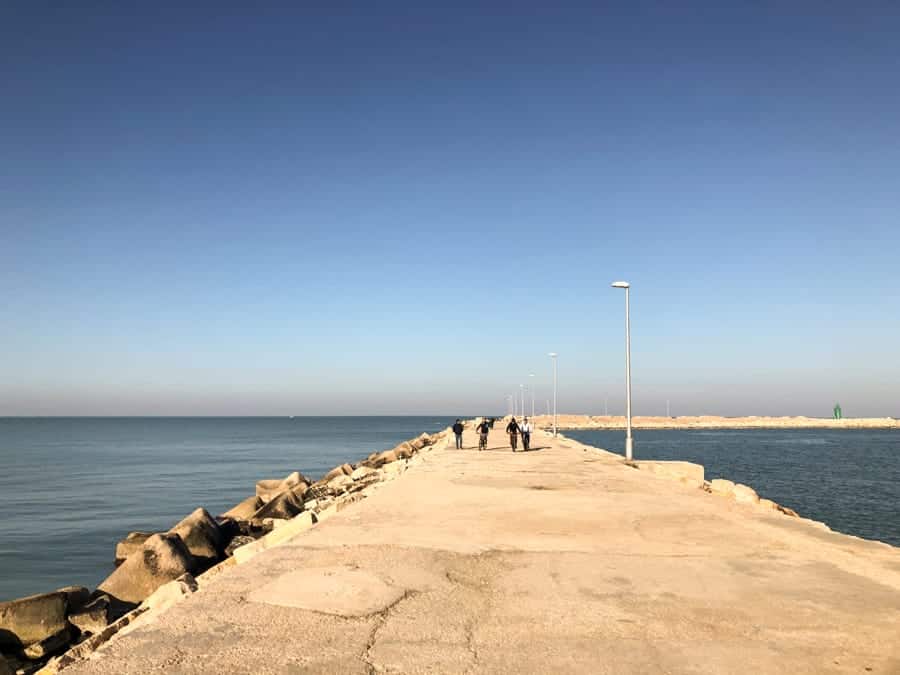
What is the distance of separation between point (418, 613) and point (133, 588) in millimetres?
7854

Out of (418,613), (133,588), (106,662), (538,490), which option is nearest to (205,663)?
(106,662)

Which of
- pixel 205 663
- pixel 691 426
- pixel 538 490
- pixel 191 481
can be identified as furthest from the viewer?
pixel 691 426

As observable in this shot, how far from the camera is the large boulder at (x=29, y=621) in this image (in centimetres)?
898

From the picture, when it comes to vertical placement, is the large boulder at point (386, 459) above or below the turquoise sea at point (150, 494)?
above

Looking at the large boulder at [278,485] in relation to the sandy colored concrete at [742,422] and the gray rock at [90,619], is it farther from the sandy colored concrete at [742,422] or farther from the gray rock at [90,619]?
the sandy colored concrete at [742,422]

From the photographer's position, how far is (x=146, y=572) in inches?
449

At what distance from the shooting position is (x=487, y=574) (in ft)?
23.0

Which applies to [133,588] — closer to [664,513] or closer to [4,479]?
[664,513]

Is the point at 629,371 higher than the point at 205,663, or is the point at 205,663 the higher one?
the point at 629,371

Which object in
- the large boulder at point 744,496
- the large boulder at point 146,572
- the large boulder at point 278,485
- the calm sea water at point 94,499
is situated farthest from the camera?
the large boulder at point 278,485

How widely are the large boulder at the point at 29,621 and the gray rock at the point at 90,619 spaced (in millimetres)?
166

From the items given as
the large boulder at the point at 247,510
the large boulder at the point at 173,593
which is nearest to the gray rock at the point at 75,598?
the large boulder at the point at 173,593

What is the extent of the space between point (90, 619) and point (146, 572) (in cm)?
192

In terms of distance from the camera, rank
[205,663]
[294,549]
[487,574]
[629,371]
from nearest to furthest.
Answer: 1. [205,663]
2. [487,574]
3. [294,549]
4. [629,371]
